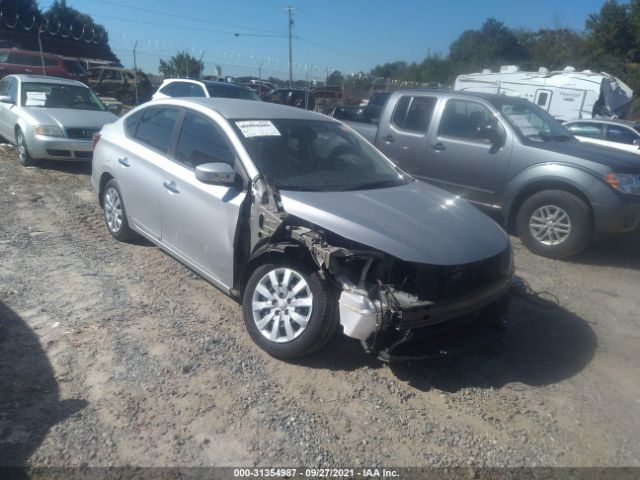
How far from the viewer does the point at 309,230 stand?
11.2 ft

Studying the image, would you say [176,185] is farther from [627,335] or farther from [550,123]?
[550,123]

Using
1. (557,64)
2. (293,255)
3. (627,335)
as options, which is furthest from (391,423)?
(557,64)

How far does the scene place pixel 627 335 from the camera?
4.35 metres

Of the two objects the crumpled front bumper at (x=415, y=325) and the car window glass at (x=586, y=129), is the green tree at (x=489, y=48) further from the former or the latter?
the crumpled front bumper at (x=415, y=325)

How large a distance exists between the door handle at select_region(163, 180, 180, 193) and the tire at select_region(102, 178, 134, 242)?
1071 millimetres

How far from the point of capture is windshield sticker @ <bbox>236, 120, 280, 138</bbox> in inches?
162

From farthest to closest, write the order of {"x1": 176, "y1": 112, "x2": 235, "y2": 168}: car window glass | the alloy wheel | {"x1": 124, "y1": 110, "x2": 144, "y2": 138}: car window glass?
{"x1": 124, "y1": 110, "x2": 144, "y2": 138}: car window glass
{"x1": 176, "y1": 112, "x2": 235, "y2": 168}: car window glass
the alloy wheel

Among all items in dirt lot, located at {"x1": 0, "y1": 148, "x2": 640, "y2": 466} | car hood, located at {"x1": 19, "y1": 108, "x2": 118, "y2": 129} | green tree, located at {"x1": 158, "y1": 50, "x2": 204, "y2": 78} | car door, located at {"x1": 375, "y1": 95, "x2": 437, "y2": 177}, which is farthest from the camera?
green tree, located at {"x1": 158, "y1": 50, "x2": 204, "y2": 78}

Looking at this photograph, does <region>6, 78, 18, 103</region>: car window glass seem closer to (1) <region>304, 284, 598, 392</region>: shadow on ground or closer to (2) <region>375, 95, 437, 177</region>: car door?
(2) <region>375, 95, 437, 177</region>: car door

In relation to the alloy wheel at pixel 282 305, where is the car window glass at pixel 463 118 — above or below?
above

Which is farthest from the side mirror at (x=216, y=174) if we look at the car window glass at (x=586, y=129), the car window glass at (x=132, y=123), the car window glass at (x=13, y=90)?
the car window glass at (x=586, y=129)

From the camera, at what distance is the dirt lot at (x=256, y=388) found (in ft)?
9.11

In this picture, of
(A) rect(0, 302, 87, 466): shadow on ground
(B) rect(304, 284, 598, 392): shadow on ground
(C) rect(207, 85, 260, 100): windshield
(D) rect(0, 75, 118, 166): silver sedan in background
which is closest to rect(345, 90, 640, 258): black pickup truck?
(B) rect(304, 284, 598, 392): shadow on ground

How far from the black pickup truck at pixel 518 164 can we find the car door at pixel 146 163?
3.63m
